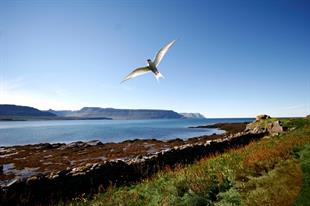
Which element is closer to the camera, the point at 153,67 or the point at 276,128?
the point at 153,67

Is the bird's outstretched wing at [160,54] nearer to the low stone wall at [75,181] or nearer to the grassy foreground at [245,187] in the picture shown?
the grassy foreground at [245,187]

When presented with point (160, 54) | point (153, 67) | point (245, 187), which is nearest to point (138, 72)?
point (153, 67)

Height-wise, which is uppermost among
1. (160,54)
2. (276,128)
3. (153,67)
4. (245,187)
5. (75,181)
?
(160,54)

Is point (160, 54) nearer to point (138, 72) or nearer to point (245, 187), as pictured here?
point (138, 72)

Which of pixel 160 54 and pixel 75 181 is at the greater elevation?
pixel 160 54

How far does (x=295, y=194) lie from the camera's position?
6.57 meters

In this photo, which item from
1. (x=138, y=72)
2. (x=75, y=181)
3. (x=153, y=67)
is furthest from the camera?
(x=75, y=181)

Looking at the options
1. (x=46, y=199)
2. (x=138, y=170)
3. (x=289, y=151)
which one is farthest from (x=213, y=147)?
(x=46, y=199)

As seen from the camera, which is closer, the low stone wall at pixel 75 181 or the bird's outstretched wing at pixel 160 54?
the bird's outstretched wing at pixel 160 54

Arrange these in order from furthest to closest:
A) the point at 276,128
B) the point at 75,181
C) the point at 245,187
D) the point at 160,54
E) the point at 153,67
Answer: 1. the point at 276,128
2. the point at 75,181
3. the point at 153,67
4. the point at 160,54
5. the point at 245,187

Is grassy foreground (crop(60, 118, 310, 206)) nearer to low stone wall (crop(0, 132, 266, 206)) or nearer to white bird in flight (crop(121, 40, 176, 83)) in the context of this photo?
low stone wall (crop(0, 132, 266, 206))

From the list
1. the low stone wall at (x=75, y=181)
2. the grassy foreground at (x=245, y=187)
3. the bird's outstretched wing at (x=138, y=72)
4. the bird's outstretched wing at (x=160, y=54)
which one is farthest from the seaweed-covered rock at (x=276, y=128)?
the bird's outstretched wing at (x=160, y=54)

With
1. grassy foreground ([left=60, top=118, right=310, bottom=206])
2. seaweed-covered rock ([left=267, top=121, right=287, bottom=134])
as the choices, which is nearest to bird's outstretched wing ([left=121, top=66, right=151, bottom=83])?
grassy foreground ([left=60, top=118, right=310, bottom=206])

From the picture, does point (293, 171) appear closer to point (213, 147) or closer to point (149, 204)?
point (149, 204)
